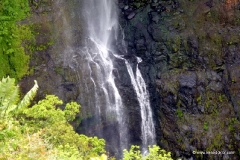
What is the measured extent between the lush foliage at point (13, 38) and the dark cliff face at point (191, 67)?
701 centimetres

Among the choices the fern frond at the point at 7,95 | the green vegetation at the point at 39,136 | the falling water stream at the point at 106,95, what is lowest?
the green vegetation at the point at 39,136

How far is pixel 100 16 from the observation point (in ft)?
67.8

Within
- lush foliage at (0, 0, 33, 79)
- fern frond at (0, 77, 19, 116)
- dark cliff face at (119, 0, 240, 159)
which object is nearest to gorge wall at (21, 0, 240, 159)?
dark cliff face at (119, 0, 240, 159)

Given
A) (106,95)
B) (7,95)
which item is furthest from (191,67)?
(7,95)

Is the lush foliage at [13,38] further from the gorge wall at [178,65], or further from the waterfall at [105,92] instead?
the waterfall at [105,92]

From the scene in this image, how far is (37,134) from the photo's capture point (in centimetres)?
908

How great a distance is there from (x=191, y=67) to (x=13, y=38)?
11.7 meters

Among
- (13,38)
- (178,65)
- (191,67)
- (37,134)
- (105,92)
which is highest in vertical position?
(13,38)

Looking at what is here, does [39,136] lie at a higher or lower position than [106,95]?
lower

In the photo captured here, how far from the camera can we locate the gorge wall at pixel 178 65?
1816cm

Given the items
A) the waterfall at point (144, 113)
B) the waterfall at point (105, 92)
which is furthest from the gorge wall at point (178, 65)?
the waterfall at point (105, 92)

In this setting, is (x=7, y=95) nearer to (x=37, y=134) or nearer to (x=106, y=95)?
(x=37, y=134)

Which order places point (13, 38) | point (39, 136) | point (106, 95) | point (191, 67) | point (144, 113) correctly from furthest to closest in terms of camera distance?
point (191, 67), point (144, 113), point (106, 95), point (13, 38), point (39, 136)

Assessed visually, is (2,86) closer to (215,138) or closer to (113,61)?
(113,61)
